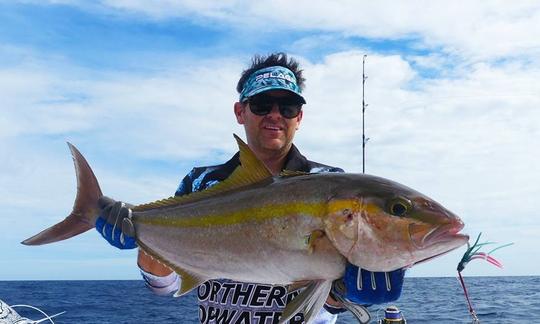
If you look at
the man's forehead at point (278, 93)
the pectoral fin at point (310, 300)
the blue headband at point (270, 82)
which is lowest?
the pectoral fin at point (310, 300)

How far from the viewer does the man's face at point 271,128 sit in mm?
4086

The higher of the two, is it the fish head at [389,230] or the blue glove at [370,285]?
the fish head at [389,230]

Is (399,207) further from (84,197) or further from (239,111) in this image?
(84,197)

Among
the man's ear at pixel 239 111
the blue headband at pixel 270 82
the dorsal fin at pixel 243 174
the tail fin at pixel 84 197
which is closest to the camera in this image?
the dorsal fin at pixel 243 174

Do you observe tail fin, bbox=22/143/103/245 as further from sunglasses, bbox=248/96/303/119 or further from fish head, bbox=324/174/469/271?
fish head, bbox=324/174/469/271

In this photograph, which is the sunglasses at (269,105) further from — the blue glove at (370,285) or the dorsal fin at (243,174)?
the blue glove at (370,285)

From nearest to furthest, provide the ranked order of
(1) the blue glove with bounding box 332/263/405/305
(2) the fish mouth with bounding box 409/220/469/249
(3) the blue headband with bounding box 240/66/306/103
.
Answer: (2) the fish mouth with bounding box 409/220/469/249, (1) the blue glove with bounding box 332/263/405/305, (3) the blue headband with bounding box 240/66/306/103

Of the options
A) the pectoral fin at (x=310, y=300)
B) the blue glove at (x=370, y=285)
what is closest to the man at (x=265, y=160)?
the blue glove at (x=370, y=285)

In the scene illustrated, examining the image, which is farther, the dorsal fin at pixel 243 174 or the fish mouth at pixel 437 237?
the dorsal fin at pixel 243 174

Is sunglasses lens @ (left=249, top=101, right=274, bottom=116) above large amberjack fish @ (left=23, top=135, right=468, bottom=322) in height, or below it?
above

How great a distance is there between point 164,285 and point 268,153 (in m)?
1.32

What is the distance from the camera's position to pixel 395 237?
286 centimetres

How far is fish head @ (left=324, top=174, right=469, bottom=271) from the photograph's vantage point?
112 inches

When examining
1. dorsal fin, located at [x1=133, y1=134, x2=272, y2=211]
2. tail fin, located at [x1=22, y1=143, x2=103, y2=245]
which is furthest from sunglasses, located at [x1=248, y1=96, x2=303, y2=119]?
tail fin, located at [x1=22, y1=143, x2=103, y2=245]
